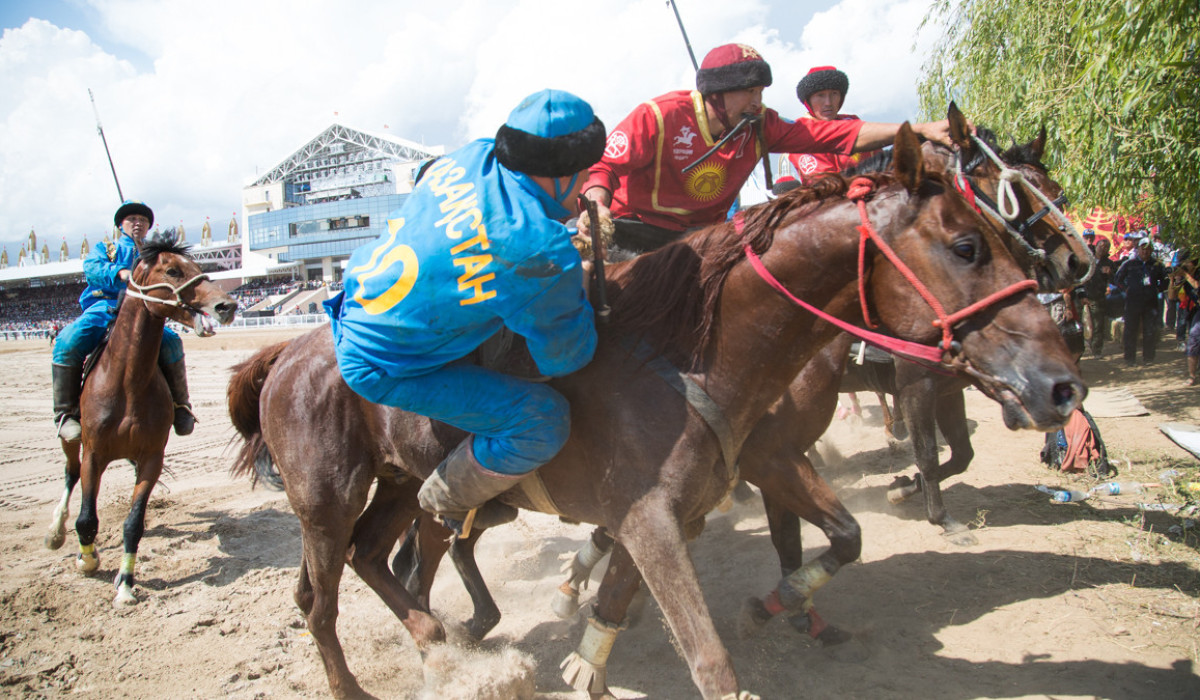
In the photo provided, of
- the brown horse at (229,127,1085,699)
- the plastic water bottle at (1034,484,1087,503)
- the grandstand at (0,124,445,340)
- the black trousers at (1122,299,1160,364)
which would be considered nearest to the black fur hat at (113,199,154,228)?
the brown horse at (229,127,1085,699)

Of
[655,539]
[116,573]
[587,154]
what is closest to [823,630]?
[655,539]

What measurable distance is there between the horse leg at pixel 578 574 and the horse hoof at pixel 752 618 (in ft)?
3.08

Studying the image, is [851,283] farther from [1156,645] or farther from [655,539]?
[1156,645]

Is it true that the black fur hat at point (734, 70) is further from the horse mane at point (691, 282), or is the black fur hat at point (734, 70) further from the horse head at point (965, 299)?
the horse head at point (965, 299)

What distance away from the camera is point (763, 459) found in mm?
3445

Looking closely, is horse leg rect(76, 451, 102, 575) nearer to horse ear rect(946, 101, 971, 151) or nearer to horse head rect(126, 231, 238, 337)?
horse head rect(126, 231, 238, 337)

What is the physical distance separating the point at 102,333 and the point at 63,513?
1.52 metres

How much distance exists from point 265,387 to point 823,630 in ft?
10.2

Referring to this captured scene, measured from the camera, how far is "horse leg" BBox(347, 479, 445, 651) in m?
3.34

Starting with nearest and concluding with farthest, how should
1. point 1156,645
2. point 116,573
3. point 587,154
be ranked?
point 587,154 < point 1156,645 < point 116,573

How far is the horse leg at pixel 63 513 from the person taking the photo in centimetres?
530

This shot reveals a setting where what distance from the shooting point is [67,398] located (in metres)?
5.71

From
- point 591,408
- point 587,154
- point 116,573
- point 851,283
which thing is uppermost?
point 587,154

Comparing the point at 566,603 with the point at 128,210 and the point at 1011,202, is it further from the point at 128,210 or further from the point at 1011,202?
the point at 128,210
